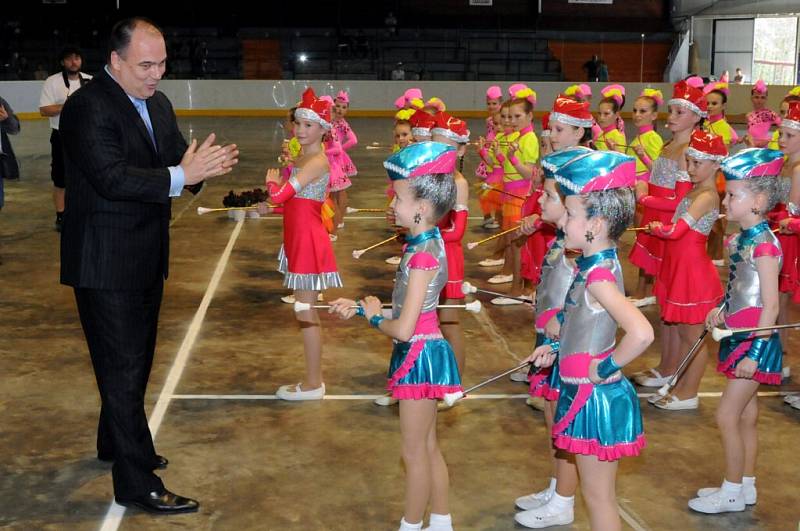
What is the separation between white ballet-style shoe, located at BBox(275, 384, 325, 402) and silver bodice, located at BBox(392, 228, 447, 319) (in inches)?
91.8

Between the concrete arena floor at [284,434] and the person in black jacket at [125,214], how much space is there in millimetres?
463

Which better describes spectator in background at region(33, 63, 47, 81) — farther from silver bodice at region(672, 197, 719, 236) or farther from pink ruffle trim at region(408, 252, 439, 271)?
pink ruffle trim at region(408, 252, 439, 271)

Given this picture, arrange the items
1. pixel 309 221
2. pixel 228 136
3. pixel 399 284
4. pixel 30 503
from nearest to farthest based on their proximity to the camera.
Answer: pixel 399 284 < pixel 30 503 < pixel 309 221 < pixel 228 136

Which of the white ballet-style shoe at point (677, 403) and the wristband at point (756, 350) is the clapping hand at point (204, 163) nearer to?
the wristband at point (756, 350)

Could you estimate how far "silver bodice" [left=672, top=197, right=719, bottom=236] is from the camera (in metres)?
5.88

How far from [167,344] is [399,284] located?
3.73 metres

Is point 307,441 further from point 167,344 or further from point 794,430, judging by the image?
point 794,430

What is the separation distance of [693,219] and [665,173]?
62.7 inches

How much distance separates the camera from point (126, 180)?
14.1 ft

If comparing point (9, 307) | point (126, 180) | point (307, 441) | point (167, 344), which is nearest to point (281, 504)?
point (307, 441)

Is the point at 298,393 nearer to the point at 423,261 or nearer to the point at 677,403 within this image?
the point at 677,403

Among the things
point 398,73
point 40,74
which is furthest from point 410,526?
point 398,73

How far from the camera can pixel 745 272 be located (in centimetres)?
459

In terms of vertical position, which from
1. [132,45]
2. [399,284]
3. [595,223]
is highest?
[132,45]
